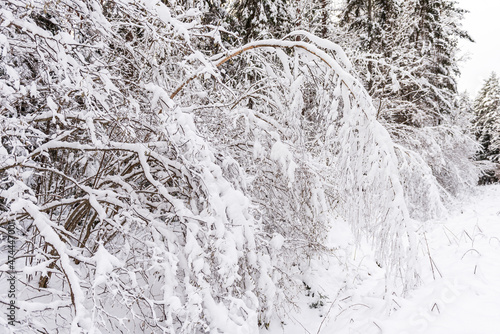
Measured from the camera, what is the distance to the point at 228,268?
230 centimetres

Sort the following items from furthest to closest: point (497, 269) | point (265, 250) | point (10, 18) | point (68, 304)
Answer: point (497, 269), point (265, 250), point (68, 304), point (10, 18)

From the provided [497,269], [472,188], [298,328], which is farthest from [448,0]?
[298,328]

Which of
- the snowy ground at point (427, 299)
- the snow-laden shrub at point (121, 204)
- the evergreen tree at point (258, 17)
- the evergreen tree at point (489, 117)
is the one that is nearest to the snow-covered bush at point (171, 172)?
the snow-laden shrub at point (121, 204)

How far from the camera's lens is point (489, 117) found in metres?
30.5

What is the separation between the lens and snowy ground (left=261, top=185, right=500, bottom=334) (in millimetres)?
3129

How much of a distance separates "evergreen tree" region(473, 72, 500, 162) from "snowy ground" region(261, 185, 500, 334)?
30762 mm

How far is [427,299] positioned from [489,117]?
1376 inches

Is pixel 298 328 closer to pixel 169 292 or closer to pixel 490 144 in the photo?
pixel 169 292

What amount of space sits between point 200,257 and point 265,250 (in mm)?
1359

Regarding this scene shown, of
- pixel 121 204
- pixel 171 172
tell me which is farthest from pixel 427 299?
pixel 121 204

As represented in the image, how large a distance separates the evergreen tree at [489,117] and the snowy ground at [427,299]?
101ft
